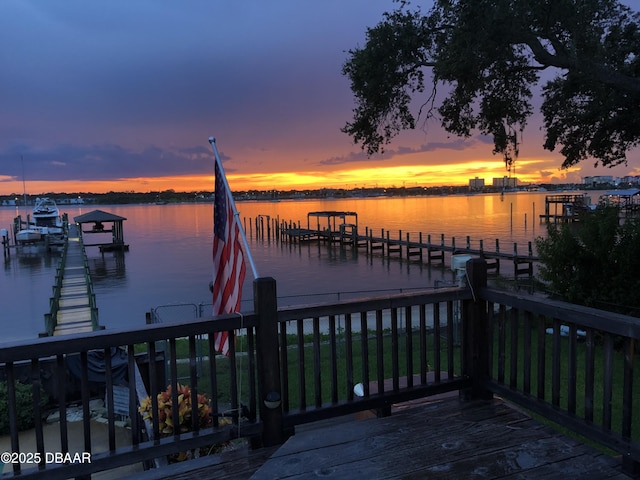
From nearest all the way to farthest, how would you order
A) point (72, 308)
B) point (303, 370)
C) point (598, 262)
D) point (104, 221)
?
point (303, 370), point (598, 262), point (72, 308), point (104, 221)

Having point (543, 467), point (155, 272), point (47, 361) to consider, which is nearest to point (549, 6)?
point (543, 467)

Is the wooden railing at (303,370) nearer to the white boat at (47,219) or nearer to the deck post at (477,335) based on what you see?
the deck post at (477,335)

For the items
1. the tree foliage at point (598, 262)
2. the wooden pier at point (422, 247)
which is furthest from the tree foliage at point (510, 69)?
the wooden pier at point (422, 247)

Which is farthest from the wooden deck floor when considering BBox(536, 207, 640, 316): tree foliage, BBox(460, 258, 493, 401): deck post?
BBox(536, 207, 640, 316): tree foliage

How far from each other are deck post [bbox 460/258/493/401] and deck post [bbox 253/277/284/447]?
71.6 inches

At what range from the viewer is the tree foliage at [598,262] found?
11227mm

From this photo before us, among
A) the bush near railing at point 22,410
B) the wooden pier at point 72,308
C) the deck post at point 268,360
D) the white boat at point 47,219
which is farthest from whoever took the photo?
the white boat at point 47,219

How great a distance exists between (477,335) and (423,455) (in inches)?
55.4

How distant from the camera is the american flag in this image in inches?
157

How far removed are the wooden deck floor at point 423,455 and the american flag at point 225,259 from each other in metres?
0.91

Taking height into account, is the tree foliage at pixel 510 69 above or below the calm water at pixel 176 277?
above

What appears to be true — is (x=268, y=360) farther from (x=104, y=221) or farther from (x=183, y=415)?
(x=104, y=221)

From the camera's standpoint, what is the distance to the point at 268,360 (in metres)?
3.66

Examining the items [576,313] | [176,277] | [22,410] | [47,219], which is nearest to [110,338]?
[576,313]
